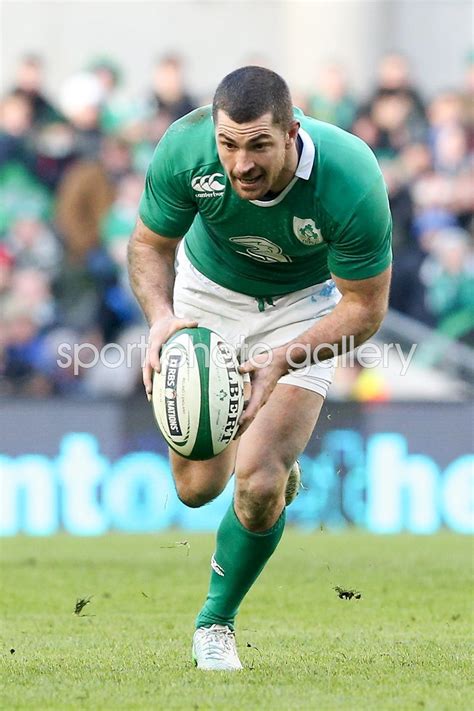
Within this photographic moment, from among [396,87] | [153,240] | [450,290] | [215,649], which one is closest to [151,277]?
[153,240]

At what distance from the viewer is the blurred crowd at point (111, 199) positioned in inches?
541

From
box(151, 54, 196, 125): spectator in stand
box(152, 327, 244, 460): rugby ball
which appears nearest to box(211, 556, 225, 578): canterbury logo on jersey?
box(152, 327, 244, 460): rugby ball

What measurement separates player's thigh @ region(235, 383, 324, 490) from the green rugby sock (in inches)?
10.6

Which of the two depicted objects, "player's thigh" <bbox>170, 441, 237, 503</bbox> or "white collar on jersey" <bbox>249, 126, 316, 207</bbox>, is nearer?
"white collar on jersey" <bbox>249, 126, 316, 207</bbox>

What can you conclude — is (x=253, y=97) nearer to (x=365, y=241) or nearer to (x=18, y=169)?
(x=365, y=241)

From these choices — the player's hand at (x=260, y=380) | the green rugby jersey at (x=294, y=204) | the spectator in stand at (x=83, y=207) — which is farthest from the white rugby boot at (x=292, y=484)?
the spectator in stand at (x=83, y=207)

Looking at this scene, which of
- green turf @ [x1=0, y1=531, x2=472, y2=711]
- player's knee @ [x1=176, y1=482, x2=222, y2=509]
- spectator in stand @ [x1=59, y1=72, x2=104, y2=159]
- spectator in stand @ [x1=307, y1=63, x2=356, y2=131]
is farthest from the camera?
spectator in stand @ [x1=307, y1=63, x2=356, y2=131]

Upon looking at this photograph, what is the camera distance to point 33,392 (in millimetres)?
13586

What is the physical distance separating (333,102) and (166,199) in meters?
9.44

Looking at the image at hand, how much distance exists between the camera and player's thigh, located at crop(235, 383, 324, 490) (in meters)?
5.82

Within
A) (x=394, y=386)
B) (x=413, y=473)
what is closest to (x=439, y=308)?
(x=394, y=386)

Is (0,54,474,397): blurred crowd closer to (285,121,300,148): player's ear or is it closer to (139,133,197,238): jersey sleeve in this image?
(139,133,197,238): jersey sleeve

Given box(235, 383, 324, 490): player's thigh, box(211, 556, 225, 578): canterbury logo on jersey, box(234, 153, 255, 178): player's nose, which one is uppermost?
box(234, 153, 255, 178): player's nose

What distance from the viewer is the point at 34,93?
48.1 ft
